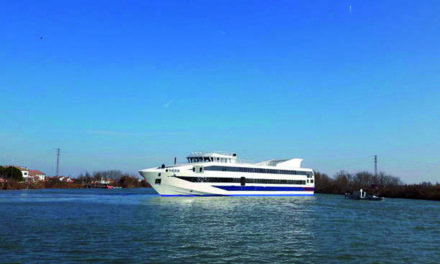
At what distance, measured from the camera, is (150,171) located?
69.9 metres

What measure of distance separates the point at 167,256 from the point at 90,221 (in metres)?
18.4

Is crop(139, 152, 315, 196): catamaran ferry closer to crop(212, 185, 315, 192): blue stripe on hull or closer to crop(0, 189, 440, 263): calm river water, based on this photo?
crop(212, 185, 315, 192): blue stripe on hull

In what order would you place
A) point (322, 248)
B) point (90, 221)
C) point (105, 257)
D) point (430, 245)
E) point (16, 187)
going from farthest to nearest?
1. point (16, 187)
2. point (90, 221)
3. point (430, 245)
4. point (322, 248)
5. point (105, 257)

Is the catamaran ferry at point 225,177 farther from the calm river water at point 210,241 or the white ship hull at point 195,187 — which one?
the calm river water at point 210,241

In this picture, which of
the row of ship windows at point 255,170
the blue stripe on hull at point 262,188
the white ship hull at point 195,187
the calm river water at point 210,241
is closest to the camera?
the calm river water at point 210,241

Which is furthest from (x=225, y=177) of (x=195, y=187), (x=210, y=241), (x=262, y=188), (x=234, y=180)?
(x=210, y=241)

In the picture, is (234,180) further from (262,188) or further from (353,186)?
(353,186)

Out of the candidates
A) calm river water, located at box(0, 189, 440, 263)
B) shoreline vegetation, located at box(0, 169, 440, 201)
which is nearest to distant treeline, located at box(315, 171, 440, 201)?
shoreline vegetation, located at box(0, 169, 440, 201)

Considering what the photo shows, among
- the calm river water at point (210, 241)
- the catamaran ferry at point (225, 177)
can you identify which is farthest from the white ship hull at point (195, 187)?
the calm river water at point (210, 241)

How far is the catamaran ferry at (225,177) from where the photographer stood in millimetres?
70625

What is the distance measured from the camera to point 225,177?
77125mm

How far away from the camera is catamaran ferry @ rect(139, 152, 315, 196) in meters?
70.6

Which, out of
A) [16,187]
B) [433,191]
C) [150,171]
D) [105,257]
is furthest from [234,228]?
[16,187]

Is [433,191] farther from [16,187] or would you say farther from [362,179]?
[16,187]
